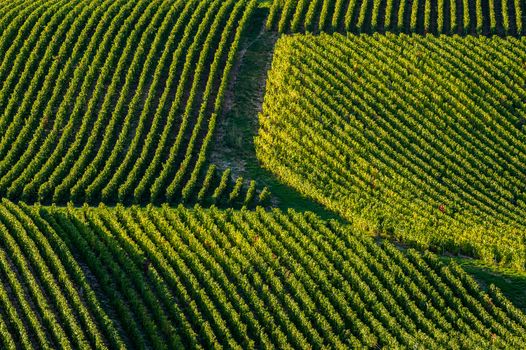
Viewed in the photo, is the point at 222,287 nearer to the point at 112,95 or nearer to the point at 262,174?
the point at 262,174

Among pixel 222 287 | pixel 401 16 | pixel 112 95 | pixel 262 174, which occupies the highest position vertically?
pixel 401 16

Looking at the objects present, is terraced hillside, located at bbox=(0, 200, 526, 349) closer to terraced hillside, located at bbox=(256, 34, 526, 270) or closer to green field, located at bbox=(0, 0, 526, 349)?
green field, located at bbox=(0, 0, 526, 349)

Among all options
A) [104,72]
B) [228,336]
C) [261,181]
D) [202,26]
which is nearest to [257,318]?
[228,336]

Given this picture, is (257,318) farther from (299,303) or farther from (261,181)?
(261,181)

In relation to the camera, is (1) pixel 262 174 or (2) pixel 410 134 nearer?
(1) pixel 262 174

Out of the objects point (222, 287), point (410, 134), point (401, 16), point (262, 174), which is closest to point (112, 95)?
point (262, 174)

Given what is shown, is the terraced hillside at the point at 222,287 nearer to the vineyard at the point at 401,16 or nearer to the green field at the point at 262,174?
the green field at the point at 262,174

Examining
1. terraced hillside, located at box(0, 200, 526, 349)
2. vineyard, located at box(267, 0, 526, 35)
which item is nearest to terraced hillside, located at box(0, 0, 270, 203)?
vineyard, located at box(267, 0, 526, 35)
